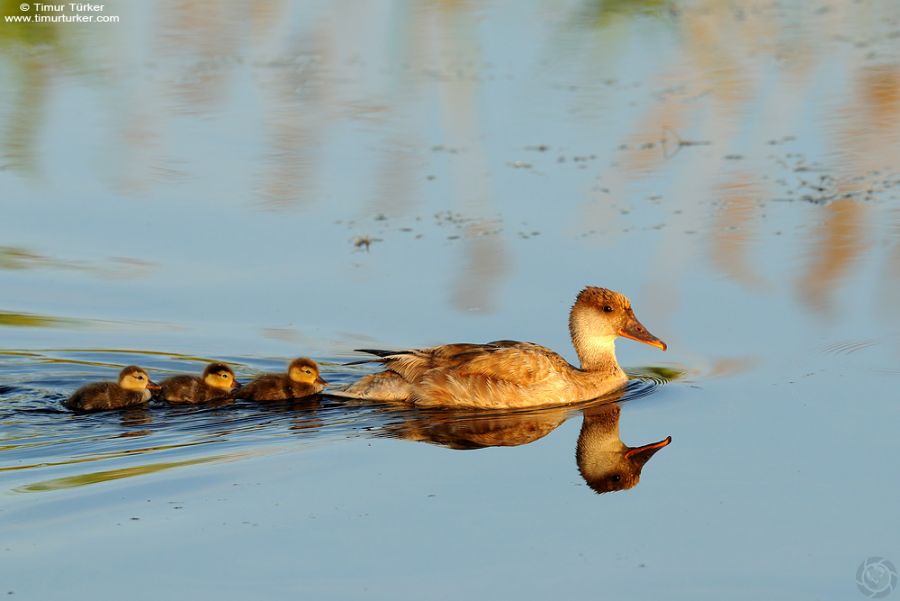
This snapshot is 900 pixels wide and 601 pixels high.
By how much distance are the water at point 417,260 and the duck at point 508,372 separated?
178 millimetres

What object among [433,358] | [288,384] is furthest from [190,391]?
[433,358]

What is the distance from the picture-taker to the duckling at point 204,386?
33.5 ft

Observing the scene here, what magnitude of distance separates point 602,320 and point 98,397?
3371 mm

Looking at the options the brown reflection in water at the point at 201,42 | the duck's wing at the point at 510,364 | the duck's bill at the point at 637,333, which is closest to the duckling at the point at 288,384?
the duck's wing at the point at 510,364

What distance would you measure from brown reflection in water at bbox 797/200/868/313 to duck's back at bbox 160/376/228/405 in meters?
4.24

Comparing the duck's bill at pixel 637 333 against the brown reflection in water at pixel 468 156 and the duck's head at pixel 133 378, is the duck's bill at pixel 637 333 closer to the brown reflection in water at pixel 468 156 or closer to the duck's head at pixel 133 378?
the brown reflection in water at pixel 468 156

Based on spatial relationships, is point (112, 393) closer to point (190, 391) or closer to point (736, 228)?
point (190, 391)

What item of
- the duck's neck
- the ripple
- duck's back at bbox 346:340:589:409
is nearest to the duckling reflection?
duck's back at bbox 346:340:589:409

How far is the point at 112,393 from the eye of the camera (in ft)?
33.2

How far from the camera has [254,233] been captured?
42.1 feet

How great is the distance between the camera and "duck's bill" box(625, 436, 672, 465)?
8891mm

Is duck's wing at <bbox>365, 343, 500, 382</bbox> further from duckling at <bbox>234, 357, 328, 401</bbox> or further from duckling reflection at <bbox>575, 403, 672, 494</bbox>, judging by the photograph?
duckling reflection at <bbox>575, 403, 672, 494</bbox>

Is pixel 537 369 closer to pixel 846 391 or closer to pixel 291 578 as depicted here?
pixel 846 391

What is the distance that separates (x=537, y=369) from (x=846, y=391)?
1.96 metres
